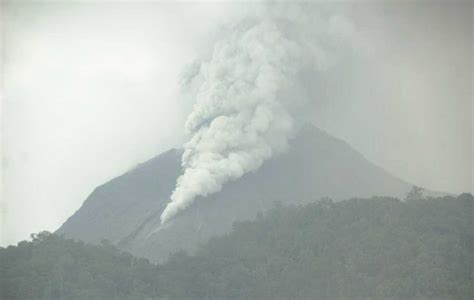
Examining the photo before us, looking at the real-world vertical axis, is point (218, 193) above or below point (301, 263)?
above

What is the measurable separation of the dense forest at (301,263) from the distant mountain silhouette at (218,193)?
28.3 ft

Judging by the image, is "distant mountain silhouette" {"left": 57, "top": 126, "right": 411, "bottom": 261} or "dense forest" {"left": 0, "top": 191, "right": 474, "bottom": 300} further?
"distant mountain silhouette" {"left": 57, "top": 126, "right": 411, "bottom": 261}

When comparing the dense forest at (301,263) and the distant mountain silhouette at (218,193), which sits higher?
the distant mountain silhouette at (218,193)

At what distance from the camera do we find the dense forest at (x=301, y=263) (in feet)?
136

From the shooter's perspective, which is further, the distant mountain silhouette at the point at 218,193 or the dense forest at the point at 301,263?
the distant mountain silhouette at the point at 218,193

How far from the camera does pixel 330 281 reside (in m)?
43.2

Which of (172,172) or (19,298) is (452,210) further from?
(172,172)

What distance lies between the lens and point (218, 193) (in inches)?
2438

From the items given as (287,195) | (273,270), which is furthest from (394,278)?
(287,195)

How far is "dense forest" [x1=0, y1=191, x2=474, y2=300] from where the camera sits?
41.3 metres

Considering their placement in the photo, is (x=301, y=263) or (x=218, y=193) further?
(x=218, y=193)

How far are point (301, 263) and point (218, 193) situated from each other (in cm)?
1695

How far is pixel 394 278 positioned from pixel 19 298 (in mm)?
15769

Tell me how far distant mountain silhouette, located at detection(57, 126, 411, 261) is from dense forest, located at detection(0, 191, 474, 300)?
862 cm
